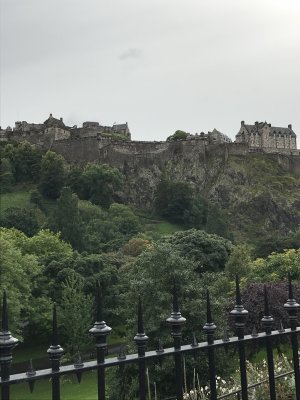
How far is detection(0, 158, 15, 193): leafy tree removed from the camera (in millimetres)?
76438

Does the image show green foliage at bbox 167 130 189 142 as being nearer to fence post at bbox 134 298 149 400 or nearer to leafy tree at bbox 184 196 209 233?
leafy tree at bbox 184 196 209 233

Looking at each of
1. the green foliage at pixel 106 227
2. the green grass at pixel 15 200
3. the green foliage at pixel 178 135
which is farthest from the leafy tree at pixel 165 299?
the green foliage at pixel 178 135

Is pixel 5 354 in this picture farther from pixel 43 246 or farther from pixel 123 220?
pixel 123 220

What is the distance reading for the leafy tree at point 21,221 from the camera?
2377 inches

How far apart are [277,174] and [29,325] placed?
60.2 meters

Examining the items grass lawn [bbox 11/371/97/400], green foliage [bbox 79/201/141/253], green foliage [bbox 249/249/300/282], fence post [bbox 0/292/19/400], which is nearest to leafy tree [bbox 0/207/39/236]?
green foliage [bbox 79/201/141/253]

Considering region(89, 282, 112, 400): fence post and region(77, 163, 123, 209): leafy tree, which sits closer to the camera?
region(89, 282, 112, 400): fence post

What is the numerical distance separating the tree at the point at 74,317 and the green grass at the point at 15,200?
1702 inches

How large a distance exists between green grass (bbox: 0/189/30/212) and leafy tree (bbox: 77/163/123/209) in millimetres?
8022

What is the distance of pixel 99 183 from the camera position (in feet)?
248

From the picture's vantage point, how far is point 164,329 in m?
18.1

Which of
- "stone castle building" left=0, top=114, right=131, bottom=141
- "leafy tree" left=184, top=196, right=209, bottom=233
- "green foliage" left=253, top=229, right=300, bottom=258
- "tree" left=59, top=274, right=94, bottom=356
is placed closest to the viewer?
"tree" left=59, top=274, right=94, bottom=356

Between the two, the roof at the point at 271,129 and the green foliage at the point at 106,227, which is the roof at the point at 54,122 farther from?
the roof at the point at 271,129

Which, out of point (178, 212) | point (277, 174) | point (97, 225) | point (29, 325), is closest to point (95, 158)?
point (178, 212)
